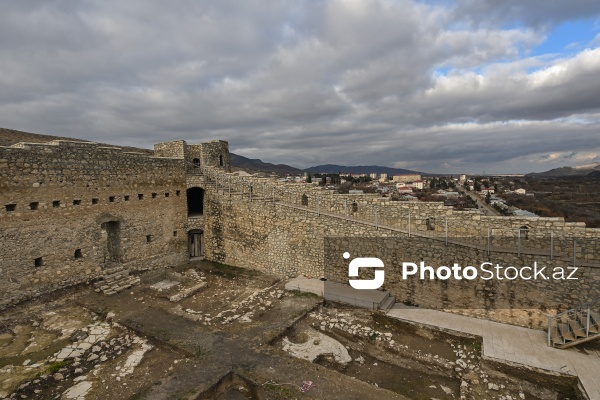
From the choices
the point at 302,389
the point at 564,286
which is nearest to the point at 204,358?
the point at 302,389

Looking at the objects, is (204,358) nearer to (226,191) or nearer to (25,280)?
(25,280)

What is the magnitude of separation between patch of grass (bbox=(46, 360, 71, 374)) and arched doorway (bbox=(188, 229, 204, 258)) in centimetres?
1000

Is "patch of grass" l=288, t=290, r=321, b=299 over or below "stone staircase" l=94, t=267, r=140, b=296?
below

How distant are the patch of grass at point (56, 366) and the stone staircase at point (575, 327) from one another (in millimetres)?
13199

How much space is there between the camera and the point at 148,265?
16.3 meters

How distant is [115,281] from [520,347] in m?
15.2

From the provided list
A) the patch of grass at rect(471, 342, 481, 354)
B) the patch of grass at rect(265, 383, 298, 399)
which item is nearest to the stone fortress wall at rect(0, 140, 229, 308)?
the patch of grass at rect(265, 383, 298, 399)

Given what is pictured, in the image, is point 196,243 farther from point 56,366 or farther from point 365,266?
point 56,366

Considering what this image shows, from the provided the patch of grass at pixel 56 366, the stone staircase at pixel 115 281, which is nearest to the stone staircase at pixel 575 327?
the patch of grass at pixel 56 366

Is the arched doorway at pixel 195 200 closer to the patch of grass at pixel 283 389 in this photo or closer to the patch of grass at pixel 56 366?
the patch of grass at pixel 56 366

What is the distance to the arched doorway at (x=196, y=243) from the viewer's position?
18.4 m

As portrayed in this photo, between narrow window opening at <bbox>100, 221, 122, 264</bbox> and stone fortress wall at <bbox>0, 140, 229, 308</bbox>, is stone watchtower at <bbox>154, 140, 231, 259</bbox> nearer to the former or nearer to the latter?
stone fortress wall at <bbox>0, 140, 229, 308</bbox>

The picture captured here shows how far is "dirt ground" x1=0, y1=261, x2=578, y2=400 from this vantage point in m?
7.55

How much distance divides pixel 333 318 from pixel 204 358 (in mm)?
4448
